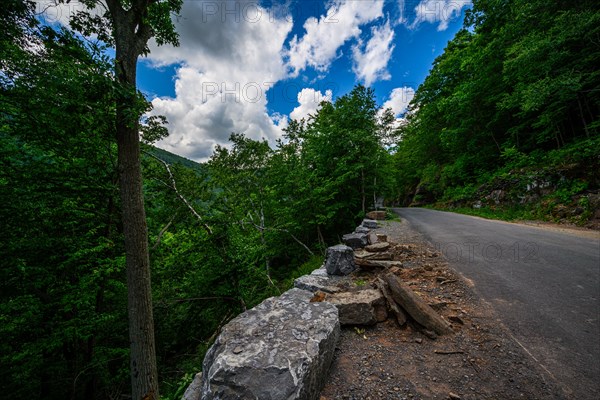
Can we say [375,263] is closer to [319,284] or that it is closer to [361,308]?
[319,284]

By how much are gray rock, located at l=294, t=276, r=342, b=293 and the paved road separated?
6.80ft

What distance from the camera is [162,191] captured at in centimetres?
637

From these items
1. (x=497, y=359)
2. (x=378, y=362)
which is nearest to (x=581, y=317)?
(x=497, y=359)

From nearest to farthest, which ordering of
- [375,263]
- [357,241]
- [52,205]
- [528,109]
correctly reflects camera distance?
[375,263]
[52,205]
[357,241]
[528,109]

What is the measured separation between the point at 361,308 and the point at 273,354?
51.8 inches

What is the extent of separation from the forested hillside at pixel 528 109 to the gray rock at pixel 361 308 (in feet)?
34.5

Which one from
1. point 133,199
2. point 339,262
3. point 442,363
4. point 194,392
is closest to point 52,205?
point 133,199

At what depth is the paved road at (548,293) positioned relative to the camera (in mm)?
1923

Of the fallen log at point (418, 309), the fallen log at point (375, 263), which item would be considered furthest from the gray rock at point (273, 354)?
the fallen log at point (375, 263)

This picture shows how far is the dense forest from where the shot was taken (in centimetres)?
369

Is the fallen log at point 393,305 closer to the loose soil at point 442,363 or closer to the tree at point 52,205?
the loose soil at point 442,363

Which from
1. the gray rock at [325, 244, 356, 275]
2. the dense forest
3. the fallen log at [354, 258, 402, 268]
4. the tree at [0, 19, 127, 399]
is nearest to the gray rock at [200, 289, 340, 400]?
the gray rock at [325, 244, 356, 275]

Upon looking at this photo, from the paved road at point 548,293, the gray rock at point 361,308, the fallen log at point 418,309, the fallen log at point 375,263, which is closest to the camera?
the paved road at point 548,293

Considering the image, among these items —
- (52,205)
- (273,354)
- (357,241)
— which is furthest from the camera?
(357,241)
